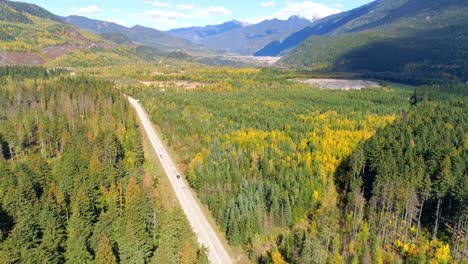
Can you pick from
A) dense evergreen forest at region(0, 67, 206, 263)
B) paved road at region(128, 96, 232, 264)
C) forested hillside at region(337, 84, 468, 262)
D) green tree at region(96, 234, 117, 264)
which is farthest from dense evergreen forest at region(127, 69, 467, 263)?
green tree at region(96, 234, 117, 264)

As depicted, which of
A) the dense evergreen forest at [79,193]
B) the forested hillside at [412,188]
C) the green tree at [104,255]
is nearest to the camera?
the green tree at [104,255]

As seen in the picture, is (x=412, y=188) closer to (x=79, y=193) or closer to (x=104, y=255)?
(x=104, y=255)

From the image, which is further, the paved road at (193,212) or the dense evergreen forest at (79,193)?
the paved road at (193,212)

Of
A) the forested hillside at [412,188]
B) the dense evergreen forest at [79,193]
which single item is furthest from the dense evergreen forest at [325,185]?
the dense evergreen forest at [79,193]

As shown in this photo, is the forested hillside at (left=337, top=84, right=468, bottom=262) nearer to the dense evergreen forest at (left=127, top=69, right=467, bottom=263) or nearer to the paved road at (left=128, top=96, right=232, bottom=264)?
the dense evergreen forest at (left=127, top=69, right=467, bottom=263)

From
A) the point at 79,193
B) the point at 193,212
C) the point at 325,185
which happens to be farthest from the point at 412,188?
the point at 79,193

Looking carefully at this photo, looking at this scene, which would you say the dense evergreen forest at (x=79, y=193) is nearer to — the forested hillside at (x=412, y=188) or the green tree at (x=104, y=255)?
the green tree at (x=104, y=255)
